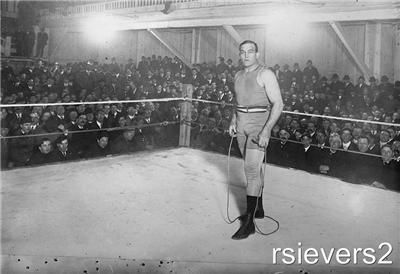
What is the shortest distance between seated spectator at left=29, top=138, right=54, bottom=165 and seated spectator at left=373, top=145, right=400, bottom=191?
11.2 feet

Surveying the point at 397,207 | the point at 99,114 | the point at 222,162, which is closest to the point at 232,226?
the point at 397,207

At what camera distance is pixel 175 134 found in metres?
5.44

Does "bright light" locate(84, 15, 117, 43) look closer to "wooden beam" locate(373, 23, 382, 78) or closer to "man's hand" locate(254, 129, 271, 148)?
"wooden beam" locate(373, 23, 382, 78)

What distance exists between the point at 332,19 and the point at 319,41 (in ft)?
7.90

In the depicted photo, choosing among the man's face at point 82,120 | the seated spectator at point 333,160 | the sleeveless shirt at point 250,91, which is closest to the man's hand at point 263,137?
the sleeveless shirt at point 250,91

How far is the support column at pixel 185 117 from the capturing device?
16.5 feet

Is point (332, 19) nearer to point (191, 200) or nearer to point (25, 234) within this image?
point (191, 200)

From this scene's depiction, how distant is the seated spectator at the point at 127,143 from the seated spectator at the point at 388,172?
2957 mm

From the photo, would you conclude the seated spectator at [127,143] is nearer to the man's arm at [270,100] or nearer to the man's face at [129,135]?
the man's face at [129,135]

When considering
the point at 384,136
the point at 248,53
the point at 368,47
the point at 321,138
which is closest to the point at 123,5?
the point at 368,47

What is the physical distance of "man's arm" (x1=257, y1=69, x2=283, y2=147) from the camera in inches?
97.4

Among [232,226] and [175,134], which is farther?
[175,134]

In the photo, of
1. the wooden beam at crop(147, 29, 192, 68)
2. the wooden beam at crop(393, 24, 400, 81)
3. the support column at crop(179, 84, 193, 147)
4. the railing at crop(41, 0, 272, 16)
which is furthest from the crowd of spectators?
the wooden beam at crop(147, 29, 192, 68)

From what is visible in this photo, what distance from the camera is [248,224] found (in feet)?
Answer: 8.64
